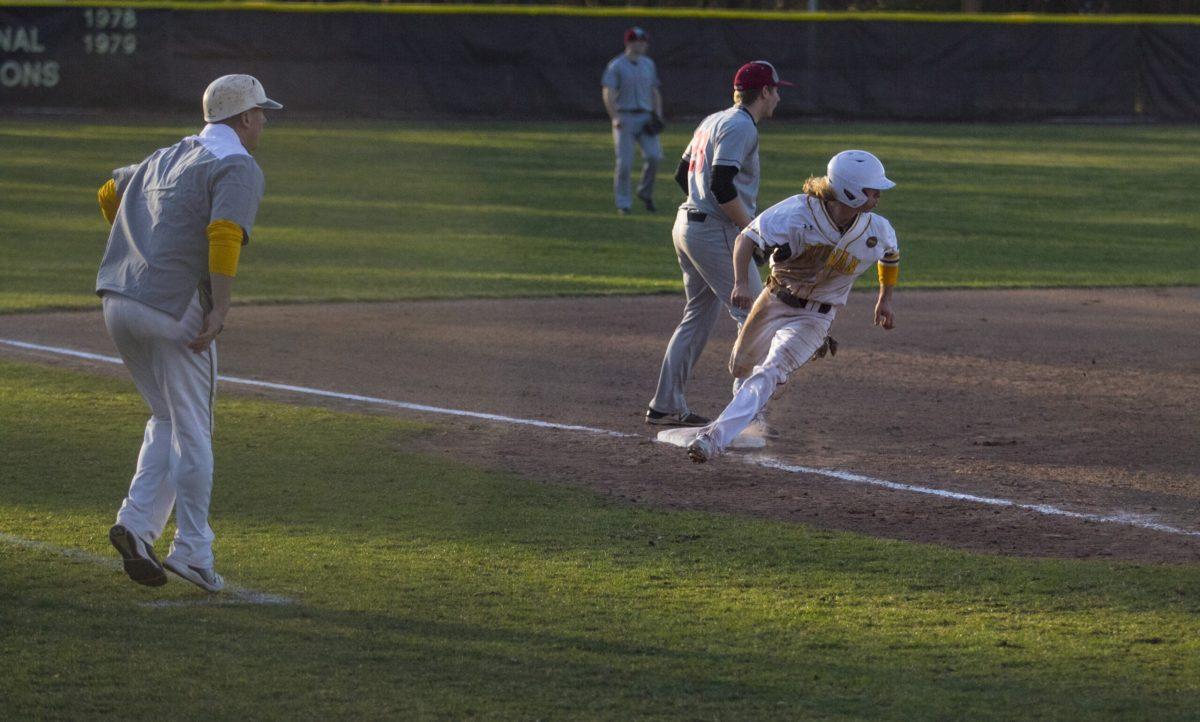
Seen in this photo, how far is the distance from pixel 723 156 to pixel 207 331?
363 cm

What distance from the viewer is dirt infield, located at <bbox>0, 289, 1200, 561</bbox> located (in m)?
7.78

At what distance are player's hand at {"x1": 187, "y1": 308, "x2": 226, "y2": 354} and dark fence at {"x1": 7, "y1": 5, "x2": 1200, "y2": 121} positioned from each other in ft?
102

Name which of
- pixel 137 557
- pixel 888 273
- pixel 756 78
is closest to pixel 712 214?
pixel 756 78

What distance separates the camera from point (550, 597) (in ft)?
20.2

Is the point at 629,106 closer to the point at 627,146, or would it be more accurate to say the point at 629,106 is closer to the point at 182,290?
the point at 627,146

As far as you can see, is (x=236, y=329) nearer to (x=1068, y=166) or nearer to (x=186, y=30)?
(x=1068, y=166)

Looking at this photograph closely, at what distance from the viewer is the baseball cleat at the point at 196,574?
5.98 meters

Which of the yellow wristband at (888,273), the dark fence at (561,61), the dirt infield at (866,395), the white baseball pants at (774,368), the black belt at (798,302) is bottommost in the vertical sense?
the dark fence at (561,61)

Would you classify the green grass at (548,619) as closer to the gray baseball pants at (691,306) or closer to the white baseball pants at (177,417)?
the white baseball pants at (177,417)

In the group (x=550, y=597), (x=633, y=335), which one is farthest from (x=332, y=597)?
(x=633, y=335)

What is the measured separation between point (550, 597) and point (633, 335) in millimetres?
6503

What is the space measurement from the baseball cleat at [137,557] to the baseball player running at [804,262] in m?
2.59

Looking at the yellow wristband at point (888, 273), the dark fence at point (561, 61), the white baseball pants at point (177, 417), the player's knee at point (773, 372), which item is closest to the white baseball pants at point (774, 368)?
the player's knee at point (773, 372)

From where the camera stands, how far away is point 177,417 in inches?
236
